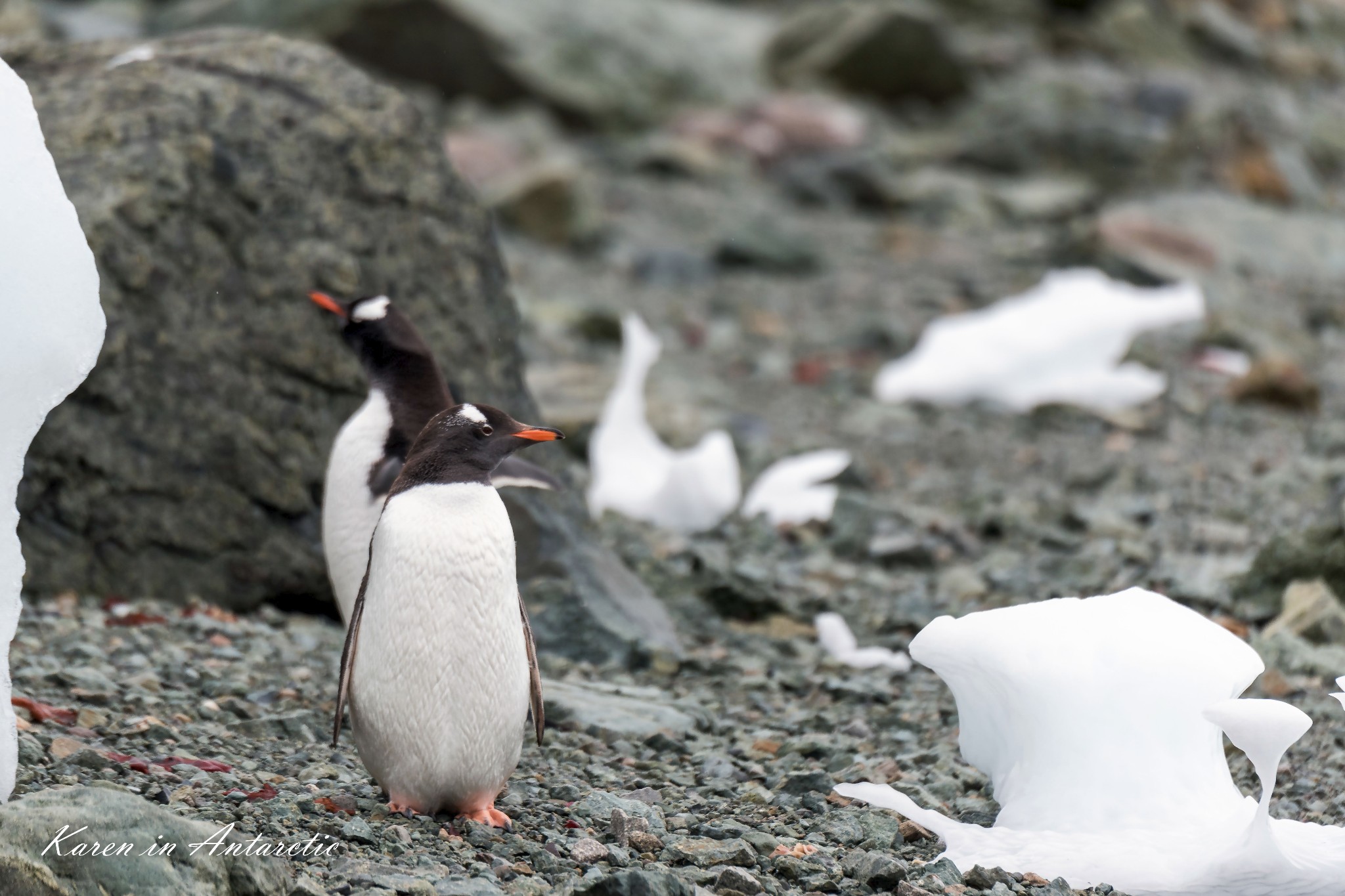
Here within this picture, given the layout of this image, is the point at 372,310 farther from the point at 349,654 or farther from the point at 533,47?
the point at 533,47

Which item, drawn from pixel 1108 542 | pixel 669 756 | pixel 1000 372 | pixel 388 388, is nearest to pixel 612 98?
pixel 1000 372

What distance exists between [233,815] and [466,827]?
0.51 meters

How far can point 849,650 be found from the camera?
5.61 metres

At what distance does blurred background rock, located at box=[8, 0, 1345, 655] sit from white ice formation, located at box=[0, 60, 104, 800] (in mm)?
2029

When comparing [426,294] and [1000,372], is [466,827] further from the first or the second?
[1000,372]

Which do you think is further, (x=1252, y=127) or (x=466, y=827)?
(x=1252, y=127)

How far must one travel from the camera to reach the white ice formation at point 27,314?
3.09m

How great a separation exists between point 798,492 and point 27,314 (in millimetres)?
4912

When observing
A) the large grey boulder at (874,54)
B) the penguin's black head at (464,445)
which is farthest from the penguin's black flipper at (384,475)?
the large grey boulder at (874,54)

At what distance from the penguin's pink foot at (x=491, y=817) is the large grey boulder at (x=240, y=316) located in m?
1.66

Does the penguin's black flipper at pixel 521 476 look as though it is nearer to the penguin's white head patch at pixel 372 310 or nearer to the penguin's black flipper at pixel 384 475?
the penguin's black flipper at pixel 384 475

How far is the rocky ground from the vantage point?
360cm

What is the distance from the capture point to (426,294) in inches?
227

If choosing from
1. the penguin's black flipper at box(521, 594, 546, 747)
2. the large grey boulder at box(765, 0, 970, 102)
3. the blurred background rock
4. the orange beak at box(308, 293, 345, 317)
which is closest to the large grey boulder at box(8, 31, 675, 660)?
the blurred background rock
